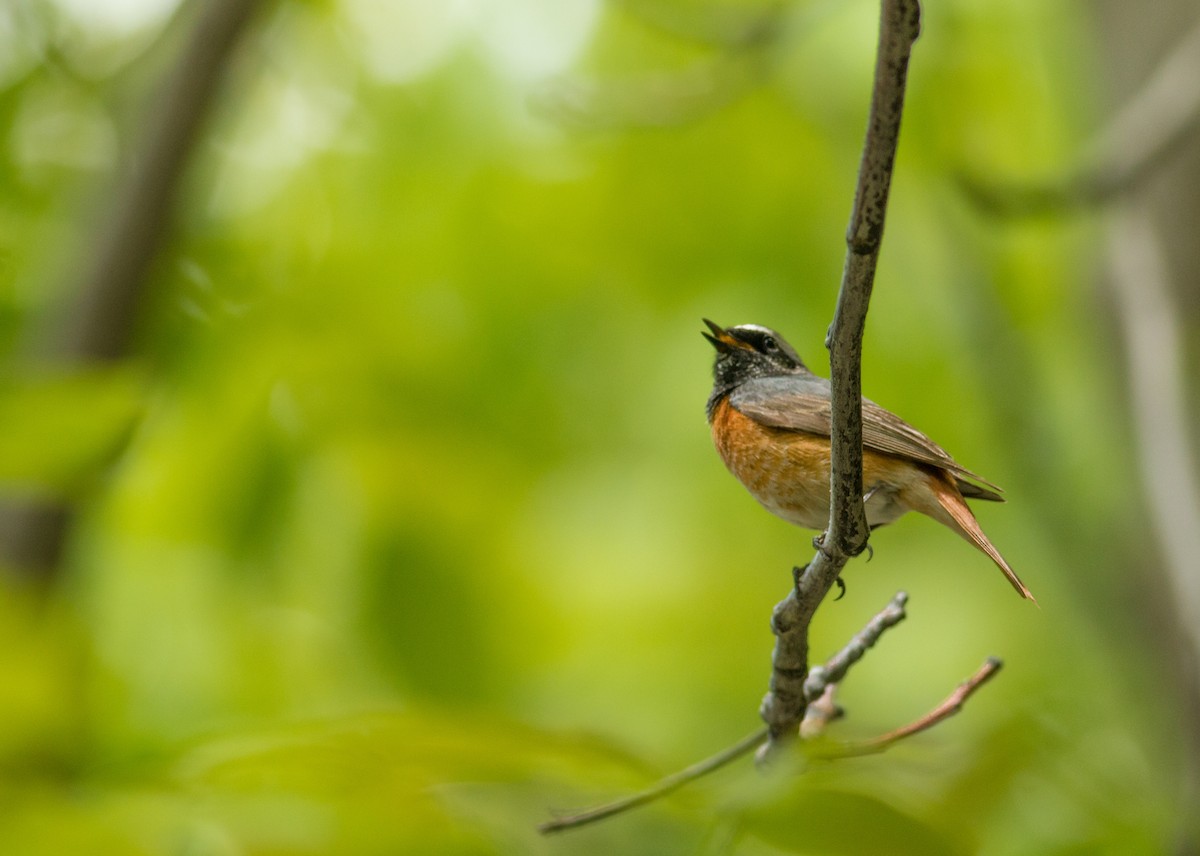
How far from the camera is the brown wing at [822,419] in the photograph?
314cm

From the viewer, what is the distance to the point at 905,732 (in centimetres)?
223

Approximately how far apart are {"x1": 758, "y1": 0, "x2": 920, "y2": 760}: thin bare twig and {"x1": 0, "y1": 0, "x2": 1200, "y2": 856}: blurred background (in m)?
0.28

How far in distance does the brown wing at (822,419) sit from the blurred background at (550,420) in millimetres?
678

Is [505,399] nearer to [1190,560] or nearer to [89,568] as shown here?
[89,568]

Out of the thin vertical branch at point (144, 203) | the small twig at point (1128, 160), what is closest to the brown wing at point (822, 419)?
the small twig at point (1128, 160)

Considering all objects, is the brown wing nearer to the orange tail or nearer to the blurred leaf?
the orange tail


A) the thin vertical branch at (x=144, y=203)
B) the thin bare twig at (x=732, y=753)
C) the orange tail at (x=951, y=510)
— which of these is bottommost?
the thin bare twig at (x=732, y=753)

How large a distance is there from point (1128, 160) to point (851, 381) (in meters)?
5.05

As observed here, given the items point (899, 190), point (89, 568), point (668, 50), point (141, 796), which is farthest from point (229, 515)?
point (668, 50)

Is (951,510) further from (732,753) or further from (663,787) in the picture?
(663,787)

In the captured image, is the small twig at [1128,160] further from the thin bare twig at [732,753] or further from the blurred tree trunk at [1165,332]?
the thin bare twig at [732,753]

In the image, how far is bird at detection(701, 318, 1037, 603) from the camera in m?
3.20

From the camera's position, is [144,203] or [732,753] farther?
[144,203]

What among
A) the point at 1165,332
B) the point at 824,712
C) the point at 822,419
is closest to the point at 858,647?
the point at 824,712
